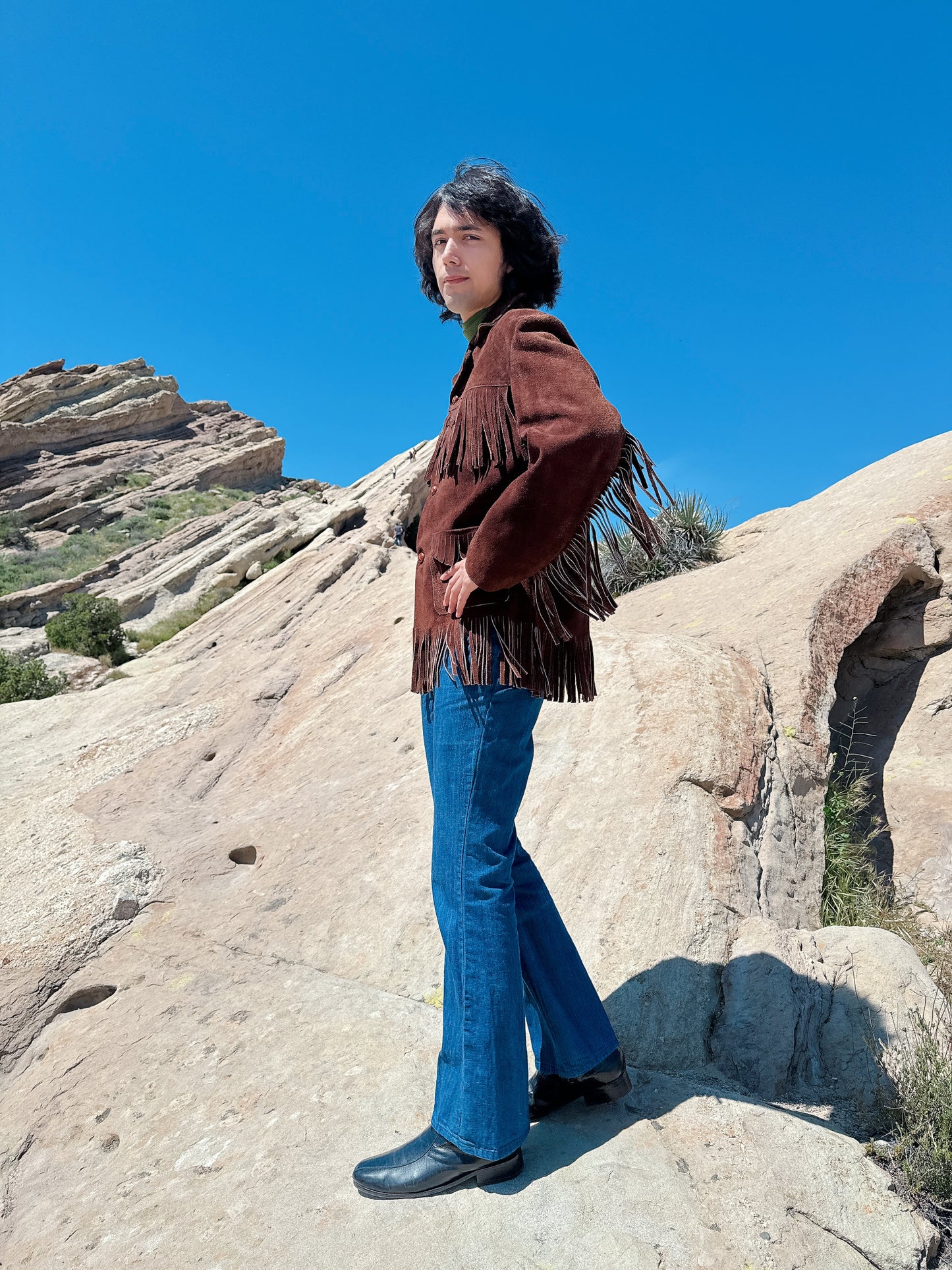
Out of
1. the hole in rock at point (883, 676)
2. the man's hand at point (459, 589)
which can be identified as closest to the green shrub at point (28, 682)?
the hole in rock at point (883, 676)

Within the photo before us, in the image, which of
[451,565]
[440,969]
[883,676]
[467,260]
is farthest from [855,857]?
[467,260]

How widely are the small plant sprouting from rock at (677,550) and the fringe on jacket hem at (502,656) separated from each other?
5.14 metres

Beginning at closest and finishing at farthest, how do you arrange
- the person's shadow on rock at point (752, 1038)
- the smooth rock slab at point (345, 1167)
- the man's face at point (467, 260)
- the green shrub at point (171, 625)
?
the smooth rock slab at point (345, 1167) → the man's face at point (467, 260) → the person's shadow on rock at point (752, 1038) → the green shrub at point (171, 625)

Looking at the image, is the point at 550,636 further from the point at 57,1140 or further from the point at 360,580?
the point at 360,580

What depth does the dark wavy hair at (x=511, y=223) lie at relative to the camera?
1.97 metres

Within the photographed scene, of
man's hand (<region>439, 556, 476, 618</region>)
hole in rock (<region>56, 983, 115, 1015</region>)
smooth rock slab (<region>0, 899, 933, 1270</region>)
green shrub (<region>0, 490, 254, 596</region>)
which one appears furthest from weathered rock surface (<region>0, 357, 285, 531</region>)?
man's hand (<region>439, 556, 476, 618</region>)

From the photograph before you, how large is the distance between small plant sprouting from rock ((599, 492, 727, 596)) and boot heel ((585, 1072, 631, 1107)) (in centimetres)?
523

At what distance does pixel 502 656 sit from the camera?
1.80 m

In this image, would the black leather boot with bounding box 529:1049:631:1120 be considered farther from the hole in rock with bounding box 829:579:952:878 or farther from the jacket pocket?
the hole in rock with bounding box 829:579:952:878

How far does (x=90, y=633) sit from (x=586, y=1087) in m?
15.7

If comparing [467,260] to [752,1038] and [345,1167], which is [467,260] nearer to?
[345,1167]

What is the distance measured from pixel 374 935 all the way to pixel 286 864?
71 cm

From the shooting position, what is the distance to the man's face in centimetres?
197

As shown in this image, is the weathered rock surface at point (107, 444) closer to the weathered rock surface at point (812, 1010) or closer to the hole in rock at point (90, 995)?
the hole in rock at point (90, 995)
